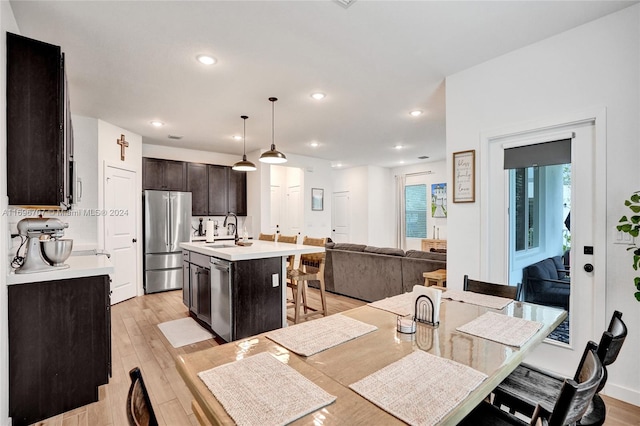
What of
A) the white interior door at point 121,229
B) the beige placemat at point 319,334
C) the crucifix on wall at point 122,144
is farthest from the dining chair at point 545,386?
the crucifix on wall at point 122,144

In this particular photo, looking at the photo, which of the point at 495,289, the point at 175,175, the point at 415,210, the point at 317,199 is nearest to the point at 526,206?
the point at 495,289

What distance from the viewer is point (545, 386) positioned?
148 centimetres

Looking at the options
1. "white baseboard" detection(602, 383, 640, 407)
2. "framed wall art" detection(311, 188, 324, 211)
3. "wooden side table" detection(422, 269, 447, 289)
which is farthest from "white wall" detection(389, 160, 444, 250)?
"white baseboard" detection(602, 383, 640, 407)

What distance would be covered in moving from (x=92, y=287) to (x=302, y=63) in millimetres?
2493

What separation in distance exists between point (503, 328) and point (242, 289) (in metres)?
2.28

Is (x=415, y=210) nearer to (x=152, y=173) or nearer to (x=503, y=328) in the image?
(x=152, y=173)

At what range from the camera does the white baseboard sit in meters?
2.12

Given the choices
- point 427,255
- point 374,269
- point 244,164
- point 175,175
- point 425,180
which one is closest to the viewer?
point 427,255

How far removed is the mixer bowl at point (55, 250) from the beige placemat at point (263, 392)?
1.94 metres

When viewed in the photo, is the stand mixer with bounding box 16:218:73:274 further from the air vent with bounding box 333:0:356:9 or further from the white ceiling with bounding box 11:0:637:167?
the air vent with bounding box 333:0:356:9

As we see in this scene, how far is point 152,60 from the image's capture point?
282 centimetres

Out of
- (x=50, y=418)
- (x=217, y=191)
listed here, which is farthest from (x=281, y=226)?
(x=50, y=418)

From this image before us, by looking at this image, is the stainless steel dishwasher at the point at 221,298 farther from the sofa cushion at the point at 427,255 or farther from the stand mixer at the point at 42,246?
the sofa cushion at the point at 427,255

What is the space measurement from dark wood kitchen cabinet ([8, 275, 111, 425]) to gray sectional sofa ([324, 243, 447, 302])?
10.6ft
